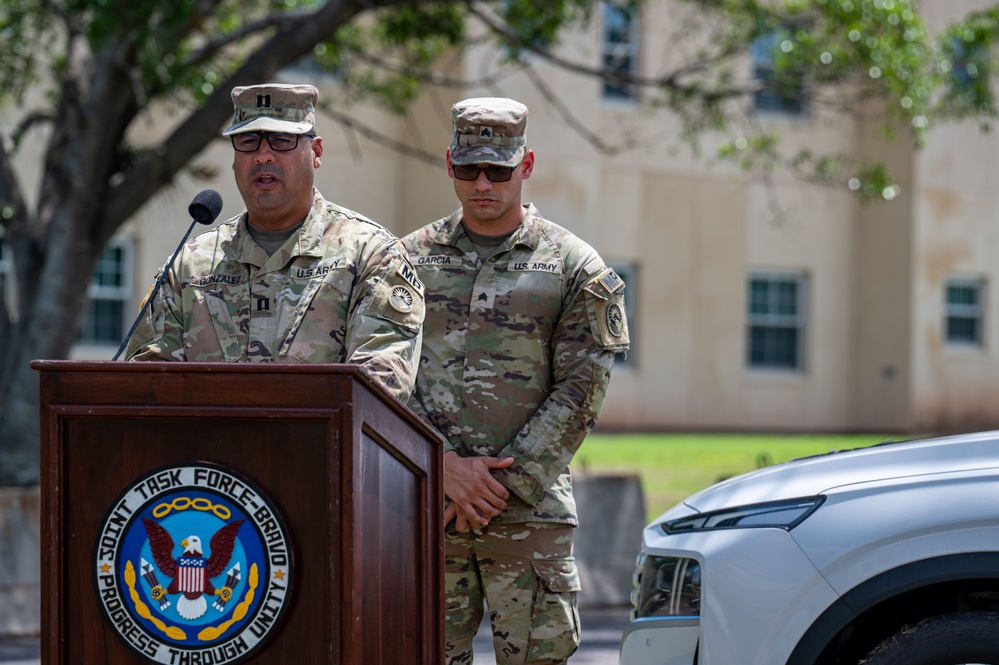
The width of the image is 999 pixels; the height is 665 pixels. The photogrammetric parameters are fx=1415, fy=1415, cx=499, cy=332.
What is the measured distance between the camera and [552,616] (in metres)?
4.22

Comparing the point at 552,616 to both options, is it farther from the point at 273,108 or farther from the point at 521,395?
the point at 273,108

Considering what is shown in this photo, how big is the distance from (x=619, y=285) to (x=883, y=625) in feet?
4.09

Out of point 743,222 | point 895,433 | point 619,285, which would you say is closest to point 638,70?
point 743,222

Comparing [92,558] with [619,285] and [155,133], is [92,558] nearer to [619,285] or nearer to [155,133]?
[619,285]

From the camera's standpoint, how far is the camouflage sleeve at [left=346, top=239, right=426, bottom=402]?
3.46 m

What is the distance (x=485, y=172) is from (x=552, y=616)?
134 centimetres

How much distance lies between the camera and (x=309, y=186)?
12.5 ft

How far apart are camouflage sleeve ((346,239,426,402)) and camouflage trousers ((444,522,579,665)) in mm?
855

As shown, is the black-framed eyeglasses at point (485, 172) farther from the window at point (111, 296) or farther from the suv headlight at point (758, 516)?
the window at point (111, 296)

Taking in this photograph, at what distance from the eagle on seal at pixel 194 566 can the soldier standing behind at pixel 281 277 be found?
0.76 m

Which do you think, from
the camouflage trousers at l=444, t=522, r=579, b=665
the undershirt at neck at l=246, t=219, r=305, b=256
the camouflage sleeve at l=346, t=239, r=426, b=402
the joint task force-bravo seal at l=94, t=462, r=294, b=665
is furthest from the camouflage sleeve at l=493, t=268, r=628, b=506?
the joint task force-bravo seal at l=94, t=462, r=294, b=665

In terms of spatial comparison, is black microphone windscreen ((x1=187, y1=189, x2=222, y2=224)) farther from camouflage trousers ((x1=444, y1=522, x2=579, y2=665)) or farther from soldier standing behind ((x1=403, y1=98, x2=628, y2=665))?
camouflage trousers ((x1=444, y1=522, x2=579, y2=665))

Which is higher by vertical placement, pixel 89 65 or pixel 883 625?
pixel 89 65

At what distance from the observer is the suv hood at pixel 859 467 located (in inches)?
156
